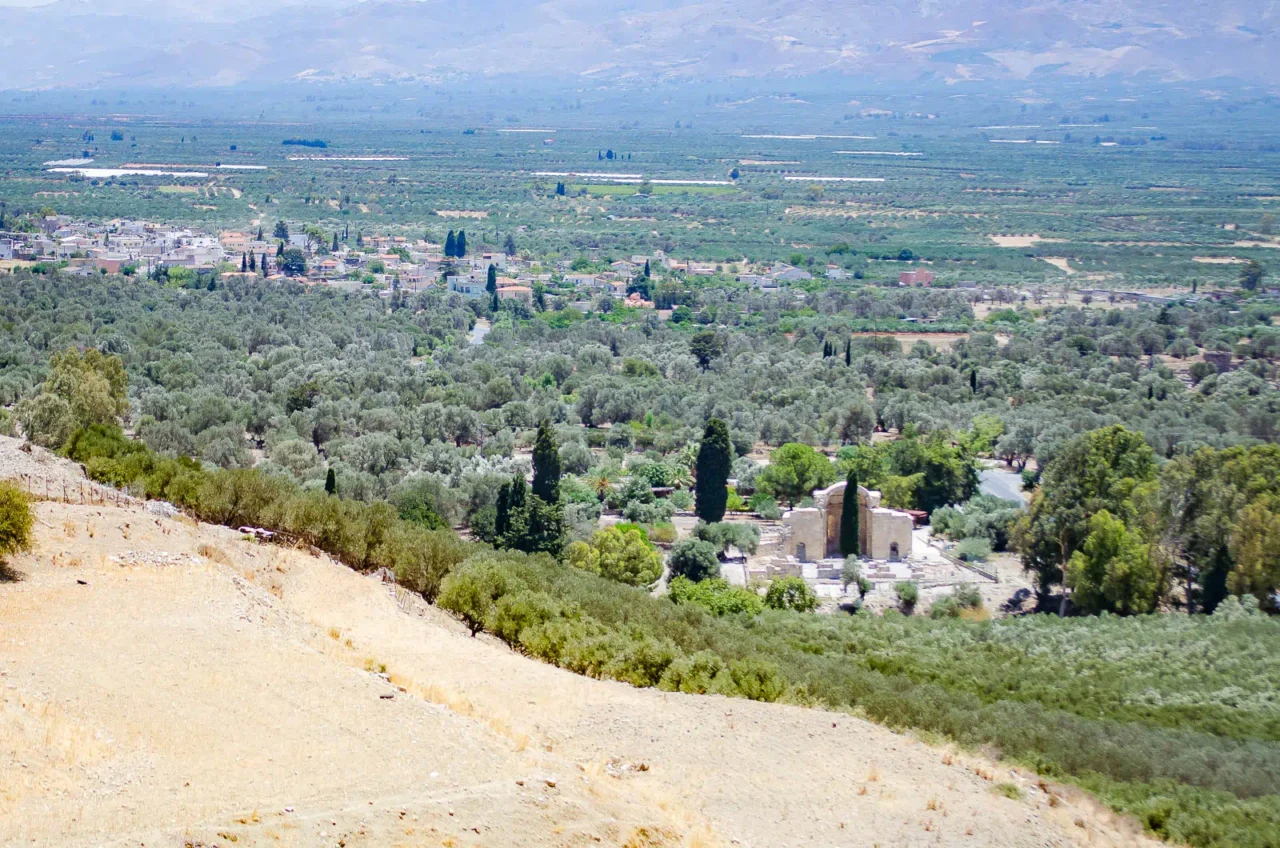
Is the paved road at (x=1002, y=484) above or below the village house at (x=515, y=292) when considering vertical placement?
below

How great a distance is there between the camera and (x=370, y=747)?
11.9 metres

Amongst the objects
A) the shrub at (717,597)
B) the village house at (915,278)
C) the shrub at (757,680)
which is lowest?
the village house at (915,278)

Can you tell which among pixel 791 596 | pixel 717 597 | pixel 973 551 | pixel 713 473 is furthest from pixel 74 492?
pixel 973 551

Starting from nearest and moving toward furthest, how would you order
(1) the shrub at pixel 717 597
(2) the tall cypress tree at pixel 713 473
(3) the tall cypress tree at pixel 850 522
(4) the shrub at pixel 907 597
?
(1) the shrub at pixel 717 597, (4) the shrub at pixel 907 597, (3) the tall cypress tree at pixel 850 522, (2) the tall cypress tree at pixel 713 473

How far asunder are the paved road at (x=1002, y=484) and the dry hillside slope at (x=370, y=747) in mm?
21754

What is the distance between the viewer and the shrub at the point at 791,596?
25156 mm

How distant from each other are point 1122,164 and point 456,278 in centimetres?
9892

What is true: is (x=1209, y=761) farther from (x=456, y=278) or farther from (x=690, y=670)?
(x=456, y=278)

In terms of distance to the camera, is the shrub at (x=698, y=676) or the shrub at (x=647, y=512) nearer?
the shrub at (x=698, y=676)

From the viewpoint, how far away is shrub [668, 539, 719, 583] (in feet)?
90.9

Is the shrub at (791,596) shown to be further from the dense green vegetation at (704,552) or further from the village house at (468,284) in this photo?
the village house at (468,284)

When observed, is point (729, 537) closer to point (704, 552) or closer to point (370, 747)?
point (704, 552)

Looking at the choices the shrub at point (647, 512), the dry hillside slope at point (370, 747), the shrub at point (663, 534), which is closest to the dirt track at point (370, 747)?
the dry hillside slope at point (370, 747)

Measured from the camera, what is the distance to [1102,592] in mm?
25969
